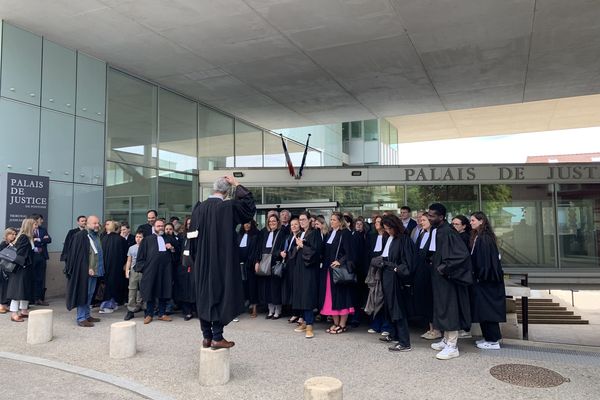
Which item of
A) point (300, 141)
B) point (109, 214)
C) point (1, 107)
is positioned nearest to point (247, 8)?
point (1, 107)

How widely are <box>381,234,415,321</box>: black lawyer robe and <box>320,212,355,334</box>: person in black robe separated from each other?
2.96 ft

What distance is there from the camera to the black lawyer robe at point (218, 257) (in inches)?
195

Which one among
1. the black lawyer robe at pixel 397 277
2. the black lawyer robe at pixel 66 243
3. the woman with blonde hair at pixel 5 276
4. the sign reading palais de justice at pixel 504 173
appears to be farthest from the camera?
the sign reading palais de justice at pixel 504 173

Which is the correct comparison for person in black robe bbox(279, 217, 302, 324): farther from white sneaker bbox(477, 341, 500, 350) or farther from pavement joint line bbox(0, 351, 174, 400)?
pavement joint line bbox(0, 351, 174, 400)

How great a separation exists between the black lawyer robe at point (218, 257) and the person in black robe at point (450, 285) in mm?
2476

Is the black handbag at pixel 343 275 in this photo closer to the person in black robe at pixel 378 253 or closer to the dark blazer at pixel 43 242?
the person in black robe at pixel 378 253

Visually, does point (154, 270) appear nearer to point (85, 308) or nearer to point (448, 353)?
point (85, 308)

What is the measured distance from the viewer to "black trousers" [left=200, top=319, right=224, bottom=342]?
5062 mm

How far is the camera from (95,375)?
527 cm

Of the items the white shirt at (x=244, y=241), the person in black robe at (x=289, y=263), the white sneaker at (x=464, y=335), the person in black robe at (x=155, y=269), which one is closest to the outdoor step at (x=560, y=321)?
the white sneaker at (x=464, y=335)

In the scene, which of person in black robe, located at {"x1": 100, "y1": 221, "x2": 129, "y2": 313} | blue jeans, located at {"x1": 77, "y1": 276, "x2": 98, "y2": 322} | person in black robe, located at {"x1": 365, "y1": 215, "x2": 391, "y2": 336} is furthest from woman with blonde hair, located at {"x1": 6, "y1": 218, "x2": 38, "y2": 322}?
person in black robe, located at {"x1": 365, "y1": 215, "x2": 391, "y2": 336}

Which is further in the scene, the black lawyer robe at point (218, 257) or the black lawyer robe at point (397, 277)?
the black lawyer robe at point (397, 277)

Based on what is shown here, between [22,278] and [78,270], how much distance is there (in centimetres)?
139

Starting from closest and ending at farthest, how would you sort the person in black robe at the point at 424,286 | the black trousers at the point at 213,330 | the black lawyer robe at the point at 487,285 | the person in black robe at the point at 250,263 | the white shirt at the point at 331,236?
1. the black trousers at the point at 213,330
2. the black lawyer robe at the point at 487,285
3. the person in black robe at the point at 424,286
4. the white shirt at the point at 331,236
5. the person in black robe at the point at 250,263
